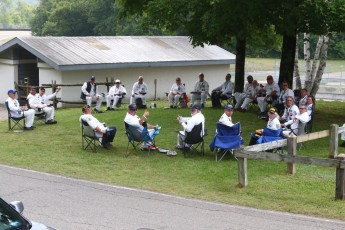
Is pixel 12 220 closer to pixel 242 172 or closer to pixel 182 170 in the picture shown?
pixel 242 172

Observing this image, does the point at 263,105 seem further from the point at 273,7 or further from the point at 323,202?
the point at 323,202

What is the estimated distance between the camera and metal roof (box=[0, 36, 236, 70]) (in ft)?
91.3

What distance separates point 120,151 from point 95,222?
21.0 ft

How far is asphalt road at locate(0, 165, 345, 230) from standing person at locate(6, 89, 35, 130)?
688 cm

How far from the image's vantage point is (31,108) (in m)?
20.3

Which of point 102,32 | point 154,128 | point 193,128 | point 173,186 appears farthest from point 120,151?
point 102,32

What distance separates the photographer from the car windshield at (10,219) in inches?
220

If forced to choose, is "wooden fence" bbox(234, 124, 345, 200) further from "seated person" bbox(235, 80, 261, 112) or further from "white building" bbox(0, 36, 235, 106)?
"white building" bbox(0, 36, 235, 106)

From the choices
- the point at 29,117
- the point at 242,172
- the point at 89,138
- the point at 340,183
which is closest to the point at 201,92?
the point at 29,117

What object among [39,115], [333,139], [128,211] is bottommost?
[128,211]

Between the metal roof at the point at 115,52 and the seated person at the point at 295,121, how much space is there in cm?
1400

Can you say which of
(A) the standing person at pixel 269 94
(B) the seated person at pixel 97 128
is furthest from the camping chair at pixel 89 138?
(A) the standing person at pixel 269 94

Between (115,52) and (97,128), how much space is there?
16150mm

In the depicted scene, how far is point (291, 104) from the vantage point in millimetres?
15750
